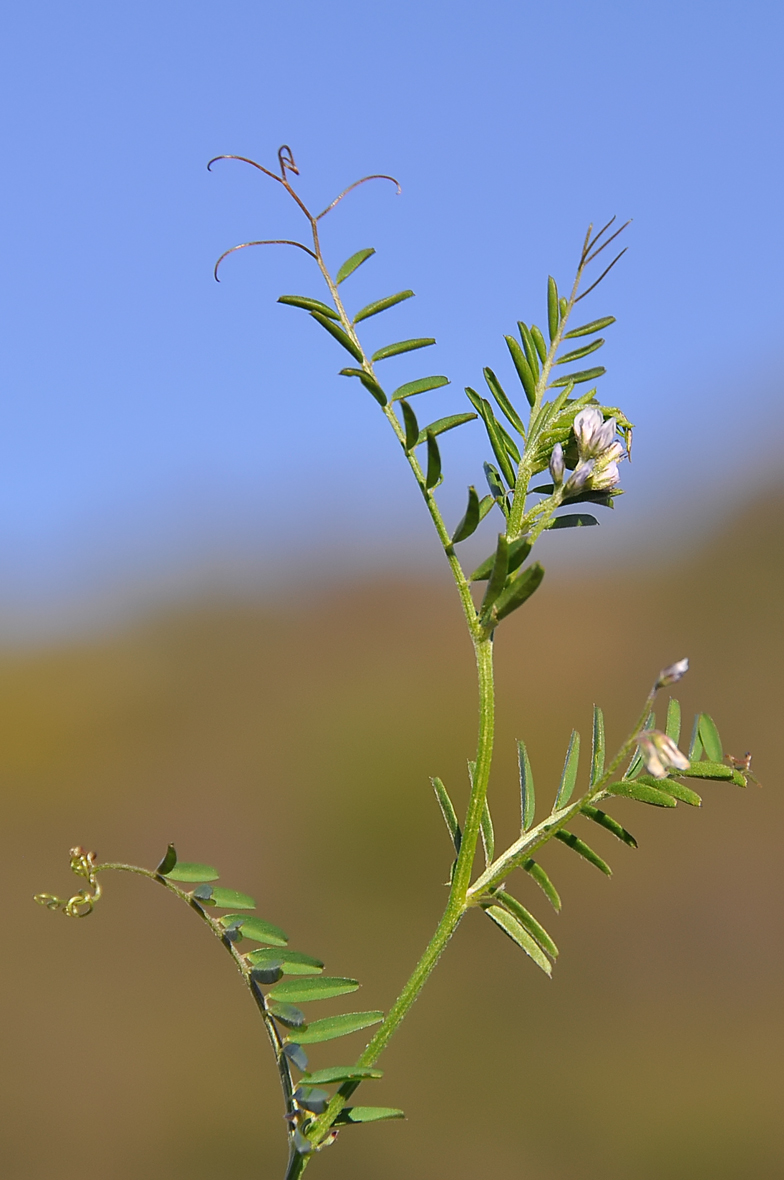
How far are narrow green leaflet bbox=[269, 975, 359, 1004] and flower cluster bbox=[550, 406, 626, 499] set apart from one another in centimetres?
43

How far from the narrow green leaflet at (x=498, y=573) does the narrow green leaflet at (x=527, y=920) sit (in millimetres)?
215

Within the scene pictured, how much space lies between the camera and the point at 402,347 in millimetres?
842

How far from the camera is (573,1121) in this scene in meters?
5.40

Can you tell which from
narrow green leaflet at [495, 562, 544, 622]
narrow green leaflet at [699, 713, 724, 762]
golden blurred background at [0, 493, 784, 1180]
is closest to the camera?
narrow green leaflet at [495, 562, 544, 622]

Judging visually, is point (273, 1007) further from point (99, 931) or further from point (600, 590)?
point (600, 590)

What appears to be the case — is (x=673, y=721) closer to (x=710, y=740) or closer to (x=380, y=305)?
(x=710, y=740)

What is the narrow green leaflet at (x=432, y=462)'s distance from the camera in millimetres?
698

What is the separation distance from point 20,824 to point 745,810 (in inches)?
205

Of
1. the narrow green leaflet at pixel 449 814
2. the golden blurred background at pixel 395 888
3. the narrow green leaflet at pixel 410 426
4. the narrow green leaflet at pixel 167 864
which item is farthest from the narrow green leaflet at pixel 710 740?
the golden blurred background at pixel 395 888

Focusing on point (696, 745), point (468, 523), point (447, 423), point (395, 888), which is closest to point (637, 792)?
point (696, 745)

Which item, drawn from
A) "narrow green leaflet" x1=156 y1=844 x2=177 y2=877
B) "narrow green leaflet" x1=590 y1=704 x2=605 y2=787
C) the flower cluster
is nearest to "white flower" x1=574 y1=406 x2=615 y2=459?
the flower cluster

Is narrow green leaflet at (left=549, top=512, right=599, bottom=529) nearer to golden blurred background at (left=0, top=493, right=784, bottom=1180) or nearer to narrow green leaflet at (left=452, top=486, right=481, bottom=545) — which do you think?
narrow green leaflet at (left=452, top=486, right=481, bottom=545)

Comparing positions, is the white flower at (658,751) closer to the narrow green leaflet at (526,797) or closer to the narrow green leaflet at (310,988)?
the narrow green leaflet at (526,797)

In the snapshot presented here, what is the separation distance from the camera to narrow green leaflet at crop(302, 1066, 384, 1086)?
595 millimetres
